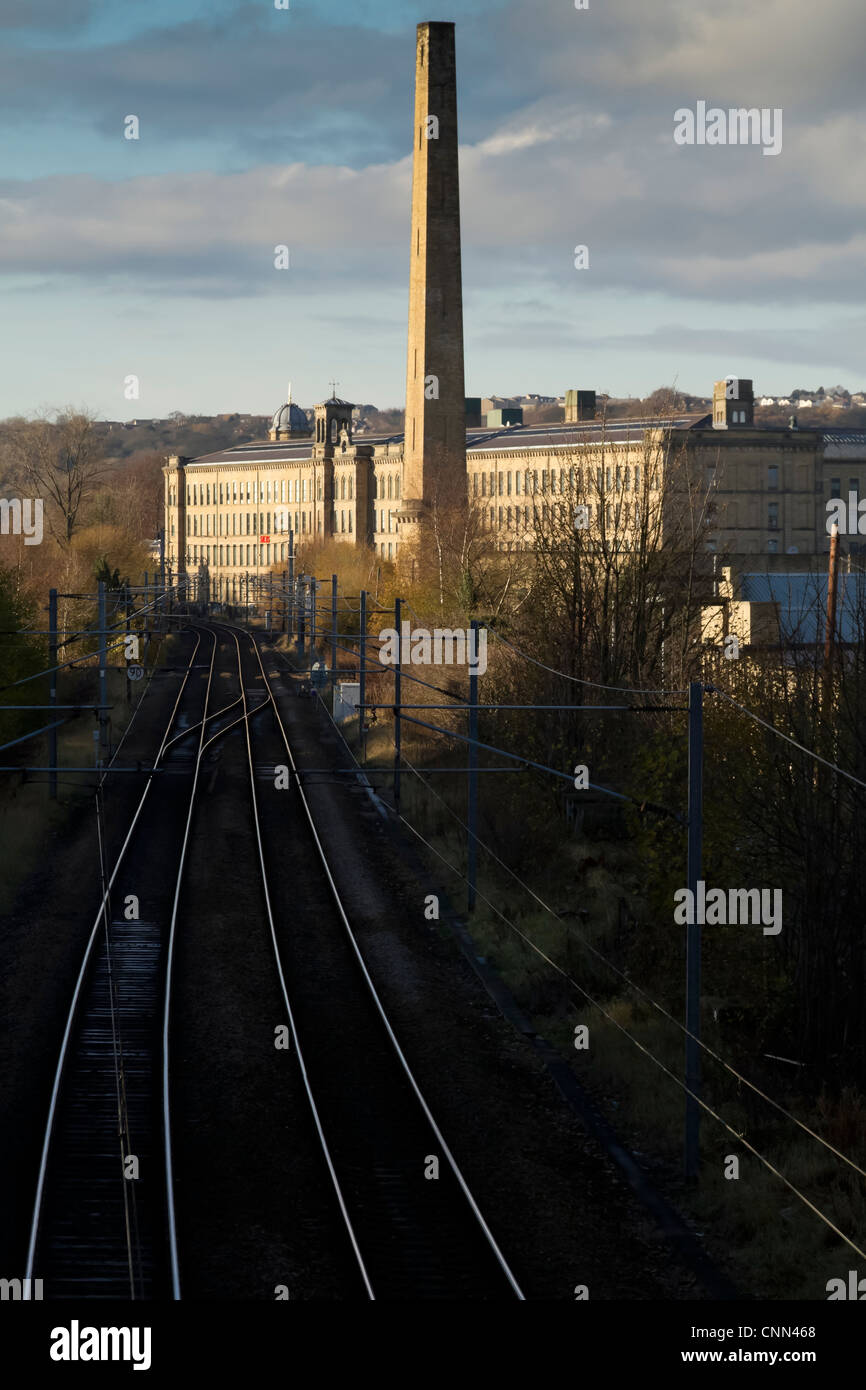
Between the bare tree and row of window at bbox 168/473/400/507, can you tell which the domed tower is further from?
the bare tree

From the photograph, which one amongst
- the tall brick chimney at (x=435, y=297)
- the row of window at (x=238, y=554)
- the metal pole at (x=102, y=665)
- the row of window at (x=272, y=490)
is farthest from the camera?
the row of window at (x=238, y=554)

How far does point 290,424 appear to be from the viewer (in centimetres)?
17362

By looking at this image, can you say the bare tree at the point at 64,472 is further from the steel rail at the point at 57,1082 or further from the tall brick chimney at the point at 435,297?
the steel rail at the point at 57,1082

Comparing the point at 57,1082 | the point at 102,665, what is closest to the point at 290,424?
the point at 102,665

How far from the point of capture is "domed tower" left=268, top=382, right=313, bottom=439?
568ft

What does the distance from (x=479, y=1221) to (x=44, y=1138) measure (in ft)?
16.0

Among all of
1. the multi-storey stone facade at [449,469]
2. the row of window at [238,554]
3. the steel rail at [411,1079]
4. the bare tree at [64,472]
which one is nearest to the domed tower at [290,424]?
the multi-storey stone facade at [449,469]

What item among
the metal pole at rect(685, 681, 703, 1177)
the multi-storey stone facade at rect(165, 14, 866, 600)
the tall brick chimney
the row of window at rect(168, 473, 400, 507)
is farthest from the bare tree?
the metal pole at rect(685, 681, 703, 1177)

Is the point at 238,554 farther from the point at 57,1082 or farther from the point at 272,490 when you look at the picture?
the point at 57,1082

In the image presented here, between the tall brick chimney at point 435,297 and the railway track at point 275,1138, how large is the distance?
101 feet

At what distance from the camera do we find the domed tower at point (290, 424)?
173m

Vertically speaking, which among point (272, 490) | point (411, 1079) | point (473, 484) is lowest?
point (411, 1079)

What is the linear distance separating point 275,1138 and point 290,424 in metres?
161
